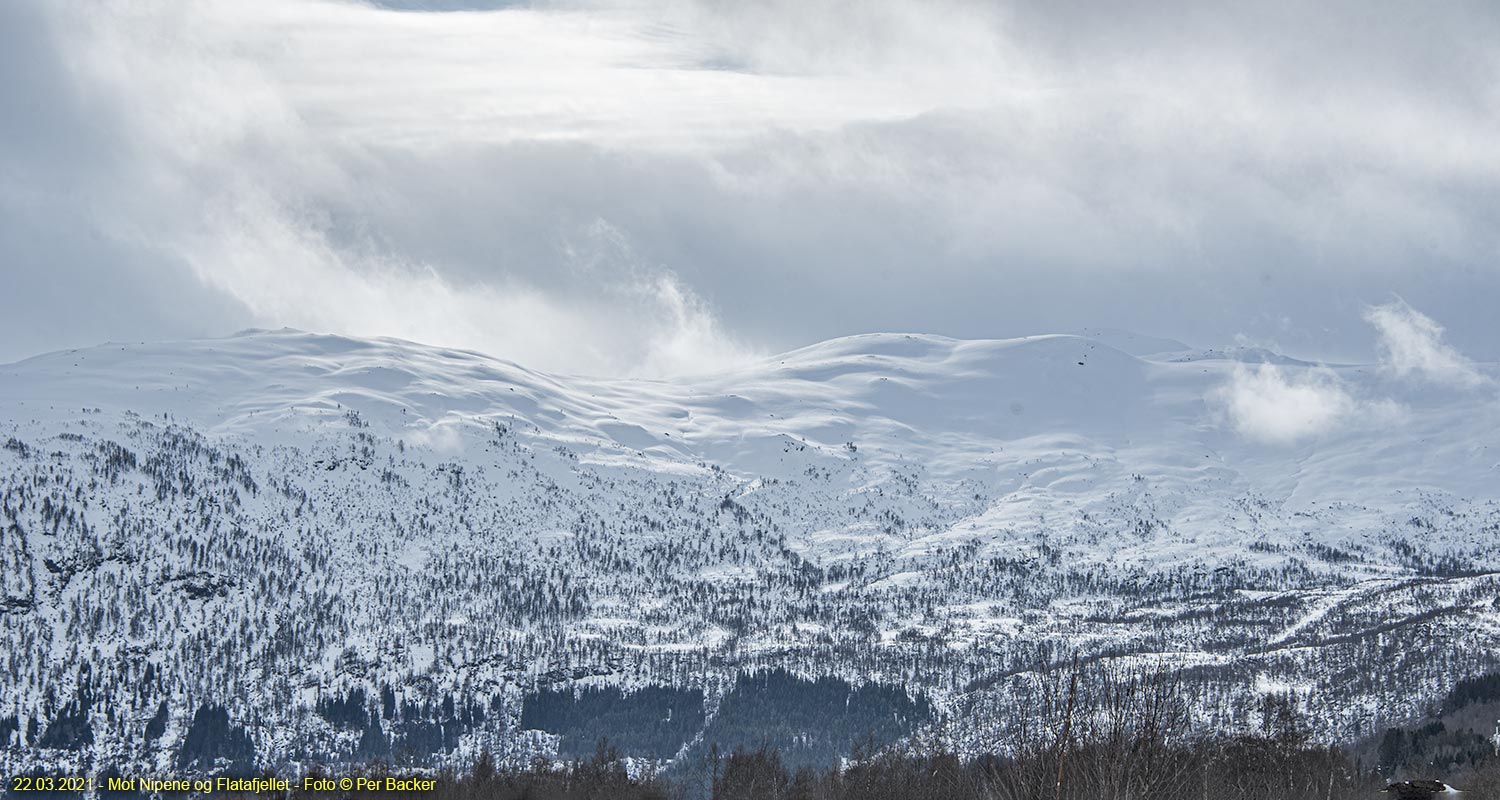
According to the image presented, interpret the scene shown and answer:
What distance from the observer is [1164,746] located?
38.7 meters

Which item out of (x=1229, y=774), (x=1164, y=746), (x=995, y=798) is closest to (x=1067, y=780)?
(x=995, y=798)

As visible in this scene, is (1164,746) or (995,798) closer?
(995,798)

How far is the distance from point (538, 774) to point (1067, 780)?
11611 centimetres

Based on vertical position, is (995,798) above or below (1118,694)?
below

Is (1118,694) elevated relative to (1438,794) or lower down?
Result: elevated

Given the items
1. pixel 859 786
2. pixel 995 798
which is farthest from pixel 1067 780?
pixel 859 786

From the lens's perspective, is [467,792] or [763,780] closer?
[467,792]

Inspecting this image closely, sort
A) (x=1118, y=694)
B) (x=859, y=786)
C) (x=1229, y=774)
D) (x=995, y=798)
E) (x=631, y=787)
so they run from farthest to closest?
(x=631, y=787) < (x=859, y=786) < (x=1229, y=774) < (x=995, y=798) < (x=1118, y=694)

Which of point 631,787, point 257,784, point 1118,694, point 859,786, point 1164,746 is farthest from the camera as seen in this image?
point 631,787

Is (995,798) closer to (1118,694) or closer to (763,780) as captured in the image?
(1118,694)

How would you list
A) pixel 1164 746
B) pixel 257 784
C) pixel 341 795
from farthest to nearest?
pixel 341 795, pixel 257 784, pixel 1164 746

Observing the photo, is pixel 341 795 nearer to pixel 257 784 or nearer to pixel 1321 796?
pixel 257 784

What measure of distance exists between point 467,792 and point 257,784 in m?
51.6

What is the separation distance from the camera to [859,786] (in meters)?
125
